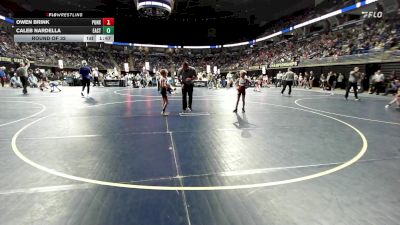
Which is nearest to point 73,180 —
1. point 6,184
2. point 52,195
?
point 52,195

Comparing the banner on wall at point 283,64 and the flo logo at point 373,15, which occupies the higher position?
the flo logo at point 373,15

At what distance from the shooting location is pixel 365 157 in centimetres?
406

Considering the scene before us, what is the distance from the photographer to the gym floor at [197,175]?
7.72 ft
